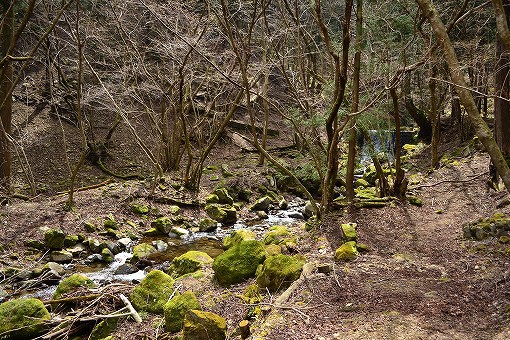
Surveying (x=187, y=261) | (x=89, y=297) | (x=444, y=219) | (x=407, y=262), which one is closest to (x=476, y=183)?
(x=444, y=219)

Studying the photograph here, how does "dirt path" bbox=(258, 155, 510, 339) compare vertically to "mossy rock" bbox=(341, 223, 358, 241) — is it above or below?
below

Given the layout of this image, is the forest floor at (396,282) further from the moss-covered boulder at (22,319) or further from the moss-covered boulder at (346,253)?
the moss-covered boulder at (22,319)

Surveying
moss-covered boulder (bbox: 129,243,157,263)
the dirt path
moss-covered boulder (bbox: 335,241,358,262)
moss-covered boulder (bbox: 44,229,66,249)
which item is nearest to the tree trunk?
the dirt path

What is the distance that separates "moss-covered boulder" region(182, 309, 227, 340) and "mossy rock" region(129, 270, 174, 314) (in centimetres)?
143

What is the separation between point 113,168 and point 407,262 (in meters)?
16.0

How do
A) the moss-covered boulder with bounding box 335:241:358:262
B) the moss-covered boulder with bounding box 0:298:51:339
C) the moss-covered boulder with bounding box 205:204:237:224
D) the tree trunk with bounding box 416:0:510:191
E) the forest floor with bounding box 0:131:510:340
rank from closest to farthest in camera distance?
the tree trunk with bounding box 416:0:510:191 < the forest floor with bounding box 0:131:510:340 < the moss-covered boulder with bounding box 0:298:51:339 < the moss-covered boulder with bounding box 335:241:358:262 < the moss-covered boulder with bounding box 205:204:237:224

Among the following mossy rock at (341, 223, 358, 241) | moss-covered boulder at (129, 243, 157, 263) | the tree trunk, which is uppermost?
the tree trunk

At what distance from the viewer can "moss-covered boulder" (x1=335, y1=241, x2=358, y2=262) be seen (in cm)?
605

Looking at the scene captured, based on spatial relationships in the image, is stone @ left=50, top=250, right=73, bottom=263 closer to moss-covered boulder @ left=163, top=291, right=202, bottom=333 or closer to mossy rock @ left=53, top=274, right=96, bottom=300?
mossy rock @ left=53, top=274, right=96, bottom=300

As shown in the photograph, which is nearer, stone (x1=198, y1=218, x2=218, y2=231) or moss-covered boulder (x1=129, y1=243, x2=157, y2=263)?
moss-covered boulder (x1=129, y1=243, x2=157, y2=263)

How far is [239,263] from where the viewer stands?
637 cm

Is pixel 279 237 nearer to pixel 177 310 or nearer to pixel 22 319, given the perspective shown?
pixel 177 310

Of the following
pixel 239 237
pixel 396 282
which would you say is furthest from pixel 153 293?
pixel 396 282

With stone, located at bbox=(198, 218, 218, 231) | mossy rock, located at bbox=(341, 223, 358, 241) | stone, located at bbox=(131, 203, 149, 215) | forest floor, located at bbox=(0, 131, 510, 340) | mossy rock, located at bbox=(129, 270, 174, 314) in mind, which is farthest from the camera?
stone, located at bbox=(131, 203, 149, 215)
